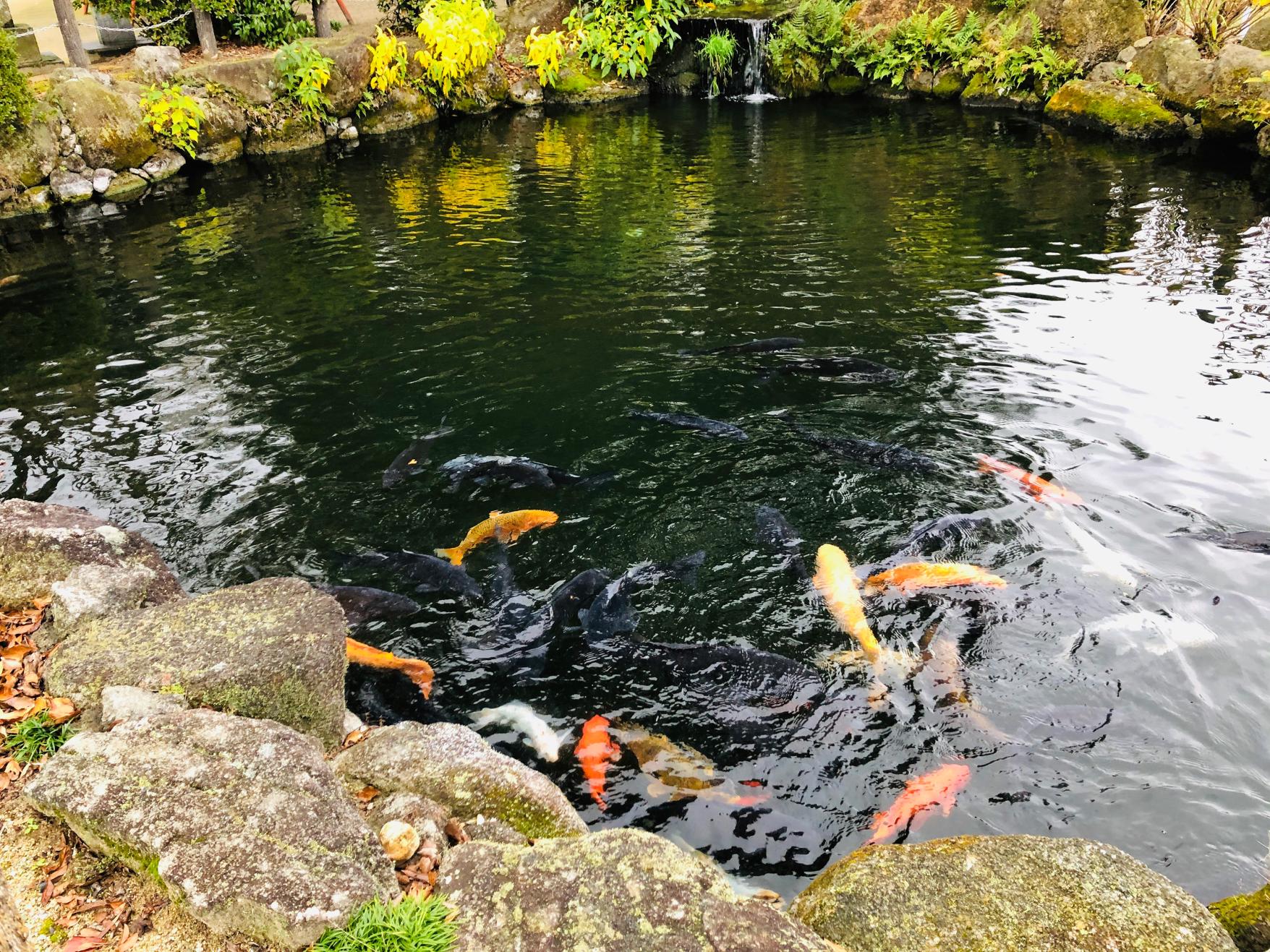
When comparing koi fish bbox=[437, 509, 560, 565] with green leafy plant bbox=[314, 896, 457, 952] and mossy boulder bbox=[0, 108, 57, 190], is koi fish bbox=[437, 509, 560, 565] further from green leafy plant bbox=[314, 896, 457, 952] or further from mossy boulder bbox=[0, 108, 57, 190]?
mossy boulder bbox=[0, 108, 57, 190]

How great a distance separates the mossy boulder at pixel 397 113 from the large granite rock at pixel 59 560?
740 inches

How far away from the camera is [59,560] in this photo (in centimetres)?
495

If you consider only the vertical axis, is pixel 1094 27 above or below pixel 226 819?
above

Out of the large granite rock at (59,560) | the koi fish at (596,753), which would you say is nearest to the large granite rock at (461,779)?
the koi fish at (596,753)

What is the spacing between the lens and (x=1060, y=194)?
14102 mm

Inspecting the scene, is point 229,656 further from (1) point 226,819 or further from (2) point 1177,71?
(2) point 1177,71

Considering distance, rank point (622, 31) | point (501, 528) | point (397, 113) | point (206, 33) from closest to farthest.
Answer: point (501, 528) < point (206, 33) < point (397, 113) < point (622, 31)

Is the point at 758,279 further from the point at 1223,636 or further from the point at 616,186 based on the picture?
the point at 1223,636

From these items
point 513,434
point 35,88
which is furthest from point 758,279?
point 35,88

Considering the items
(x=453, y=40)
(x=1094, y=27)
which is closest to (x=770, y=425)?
(x=1094, y=27)

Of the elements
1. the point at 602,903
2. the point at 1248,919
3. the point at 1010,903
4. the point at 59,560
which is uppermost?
the point at 59,560

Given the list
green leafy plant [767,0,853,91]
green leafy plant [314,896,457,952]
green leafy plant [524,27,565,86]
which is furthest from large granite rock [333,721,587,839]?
green leafy plant [524,27,565,86]

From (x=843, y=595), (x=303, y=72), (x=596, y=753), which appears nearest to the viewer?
Result: (x=596, y=753)

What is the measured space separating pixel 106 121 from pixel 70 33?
2183mm
